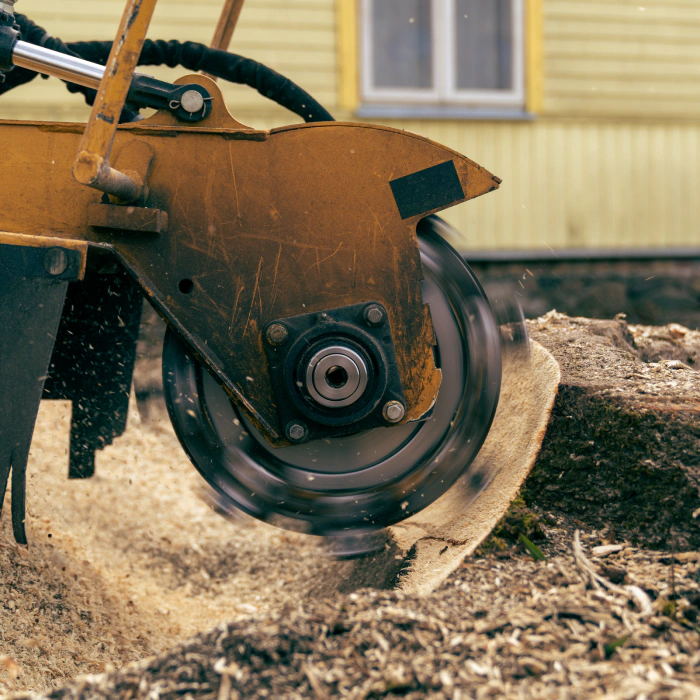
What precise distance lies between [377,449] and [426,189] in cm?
72

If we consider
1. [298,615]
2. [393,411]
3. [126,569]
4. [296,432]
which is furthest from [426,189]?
[126,569]

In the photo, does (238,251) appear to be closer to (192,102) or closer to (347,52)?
(192,102)

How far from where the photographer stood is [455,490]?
2078mm

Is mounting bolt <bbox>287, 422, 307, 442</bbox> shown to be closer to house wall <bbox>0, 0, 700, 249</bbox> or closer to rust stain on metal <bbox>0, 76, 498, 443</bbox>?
rust stain on metal <bbox>0, 76, 498, 443</bbox>

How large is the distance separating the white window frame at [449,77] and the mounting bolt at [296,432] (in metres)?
4.78

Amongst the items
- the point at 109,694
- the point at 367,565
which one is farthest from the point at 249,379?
the point at 109,694

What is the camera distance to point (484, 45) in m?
6.42

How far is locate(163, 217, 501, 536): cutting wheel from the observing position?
6.62 ft

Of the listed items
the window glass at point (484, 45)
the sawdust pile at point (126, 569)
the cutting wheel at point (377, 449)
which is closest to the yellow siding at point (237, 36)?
the window glass at point (484, 45)

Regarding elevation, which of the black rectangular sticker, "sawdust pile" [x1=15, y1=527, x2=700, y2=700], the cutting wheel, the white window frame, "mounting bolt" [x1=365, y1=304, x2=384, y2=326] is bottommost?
"sawdust pile" [x1=15, y1=527, x2=700, y2=700]

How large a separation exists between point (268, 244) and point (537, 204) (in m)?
4.82

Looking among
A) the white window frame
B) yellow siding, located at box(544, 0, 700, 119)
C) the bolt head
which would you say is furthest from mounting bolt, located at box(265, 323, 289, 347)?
yellow siding, located at box(544, 0, 700, 119)

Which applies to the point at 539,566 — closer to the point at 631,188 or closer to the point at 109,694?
the point at 109,694

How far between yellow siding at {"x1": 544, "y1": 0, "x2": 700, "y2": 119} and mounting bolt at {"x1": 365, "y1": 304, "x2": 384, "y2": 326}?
505 cm
